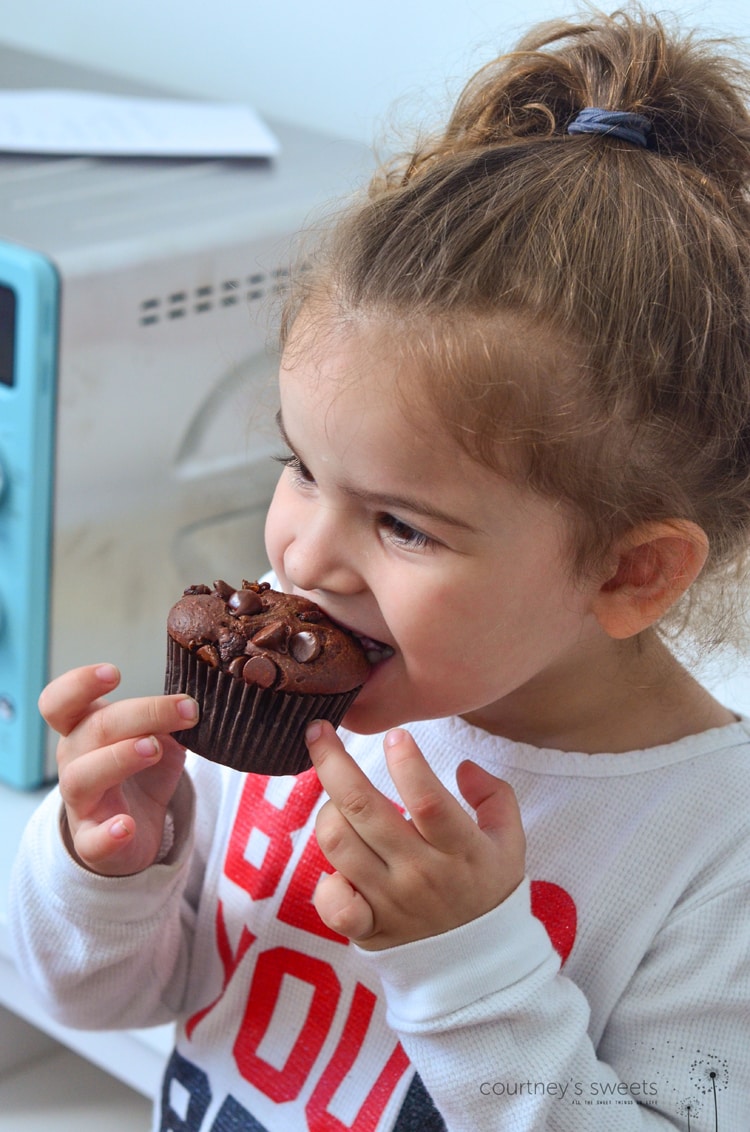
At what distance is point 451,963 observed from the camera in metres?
0.76

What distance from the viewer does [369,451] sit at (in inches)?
28.0

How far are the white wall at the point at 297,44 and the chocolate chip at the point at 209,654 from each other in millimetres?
763

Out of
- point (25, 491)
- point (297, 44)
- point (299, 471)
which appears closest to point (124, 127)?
point (297, 44)

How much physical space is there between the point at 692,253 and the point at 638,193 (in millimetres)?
44

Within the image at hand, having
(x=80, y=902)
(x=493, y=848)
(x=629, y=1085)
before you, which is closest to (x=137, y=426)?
(x=80, y=902)

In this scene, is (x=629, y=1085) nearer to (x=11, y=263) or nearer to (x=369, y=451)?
(x=369, y=451)

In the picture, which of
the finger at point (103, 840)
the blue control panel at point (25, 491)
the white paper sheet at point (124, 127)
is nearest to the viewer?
the finger at point (103, 840)

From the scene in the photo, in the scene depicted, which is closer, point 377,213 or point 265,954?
point 377,213

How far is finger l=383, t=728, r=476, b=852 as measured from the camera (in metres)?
0.74

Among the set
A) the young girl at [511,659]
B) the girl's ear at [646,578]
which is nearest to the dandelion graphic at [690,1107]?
the young girl at [511,659]

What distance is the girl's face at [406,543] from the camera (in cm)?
71

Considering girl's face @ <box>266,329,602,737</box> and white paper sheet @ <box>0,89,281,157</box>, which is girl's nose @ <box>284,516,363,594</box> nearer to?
girl's face @ <box>266,329,602,737</box>

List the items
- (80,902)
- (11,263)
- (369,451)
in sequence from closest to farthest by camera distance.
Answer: (369,451) < (80,902) < (11,263)

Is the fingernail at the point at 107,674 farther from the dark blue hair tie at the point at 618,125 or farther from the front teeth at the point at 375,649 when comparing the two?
the dark blue hair tie at the point at 618,125
